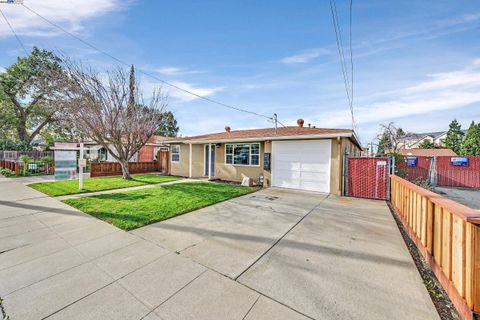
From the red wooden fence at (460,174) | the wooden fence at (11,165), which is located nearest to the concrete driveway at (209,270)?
the wooden fence at (11,165)

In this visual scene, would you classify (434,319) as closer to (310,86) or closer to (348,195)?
(348,195)

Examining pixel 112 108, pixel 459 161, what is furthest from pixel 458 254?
pixel 459 161

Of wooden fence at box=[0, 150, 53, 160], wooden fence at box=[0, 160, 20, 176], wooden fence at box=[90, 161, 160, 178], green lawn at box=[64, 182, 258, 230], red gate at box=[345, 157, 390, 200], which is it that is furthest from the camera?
wooden fence at box=[0, 150, 53, 160]

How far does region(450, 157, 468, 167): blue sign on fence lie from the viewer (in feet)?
42.0

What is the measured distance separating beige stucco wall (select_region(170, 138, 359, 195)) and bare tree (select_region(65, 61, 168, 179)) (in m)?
3.34

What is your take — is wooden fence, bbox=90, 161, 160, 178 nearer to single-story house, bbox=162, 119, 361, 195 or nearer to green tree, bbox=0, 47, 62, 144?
single-story house, bbox=162, 119, 361, 195

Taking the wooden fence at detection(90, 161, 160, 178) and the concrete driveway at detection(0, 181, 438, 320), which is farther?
the wooden fence at detection(90, 161, 160, 178)

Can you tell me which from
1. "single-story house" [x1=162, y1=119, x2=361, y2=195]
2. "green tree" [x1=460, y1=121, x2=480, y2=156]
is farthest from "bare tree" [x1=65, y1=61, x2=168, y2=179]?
"green tree" [x1=460, y1=121, x2=480, y2=156]

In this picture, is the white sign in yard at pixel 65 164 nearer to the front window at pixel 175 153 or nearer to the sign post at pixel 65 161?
the sign post at pixel 65 161

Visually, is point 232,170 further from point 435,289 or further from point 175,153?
point 435,289

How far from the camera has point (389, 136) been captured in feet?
110

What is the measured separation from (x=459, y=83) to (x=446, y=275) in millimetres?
11343

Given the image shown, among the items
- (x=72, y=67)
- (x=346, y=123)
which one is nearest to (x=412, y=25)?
(x=346, y=123)

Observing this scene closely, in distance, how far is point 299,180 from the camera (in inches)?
370
